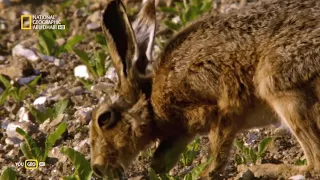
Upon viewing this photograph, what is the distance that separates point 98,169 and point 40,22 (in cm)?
374

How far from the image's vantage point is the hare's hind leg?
22.8 feet

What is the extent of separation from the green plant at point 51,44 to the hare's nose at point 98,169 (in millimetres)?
2609

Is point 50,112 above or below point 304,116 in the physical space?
above

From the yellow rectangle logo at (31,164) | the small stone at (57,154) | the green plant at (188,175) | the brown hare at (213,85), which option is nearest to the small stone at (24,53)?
the small stone at (57,154)

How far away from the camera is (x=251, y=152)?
7477 millimetres

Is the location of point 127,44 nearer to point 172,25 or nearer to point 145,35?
point 145,35

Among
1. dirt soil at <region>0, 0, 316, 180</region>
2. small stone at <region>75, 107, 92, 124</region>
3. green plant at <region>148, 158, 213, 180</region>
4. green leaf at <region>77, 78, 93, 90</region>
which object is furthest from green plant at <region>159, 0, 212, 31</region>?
green plant at <region>148, 158, 213, 180</region>

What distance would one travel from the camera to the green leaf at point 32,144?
7984 mm

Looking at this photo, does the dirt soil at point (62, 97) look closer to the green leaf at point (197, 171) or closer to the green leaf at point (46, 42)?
the green leaf at point (46, 42)

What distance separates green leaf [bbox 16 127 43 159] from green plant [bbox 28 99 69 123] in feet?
Answer: 2.00

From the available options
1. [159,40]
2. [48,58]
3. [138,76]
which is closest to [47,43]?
[48,58]

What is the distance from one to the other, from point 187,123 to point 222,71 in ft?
1.68

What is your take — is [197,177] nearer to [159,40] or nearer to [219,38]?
[219,38]

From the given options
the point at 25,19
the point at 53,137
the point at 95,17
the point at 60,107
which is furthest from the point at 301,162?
the point at 25,19
